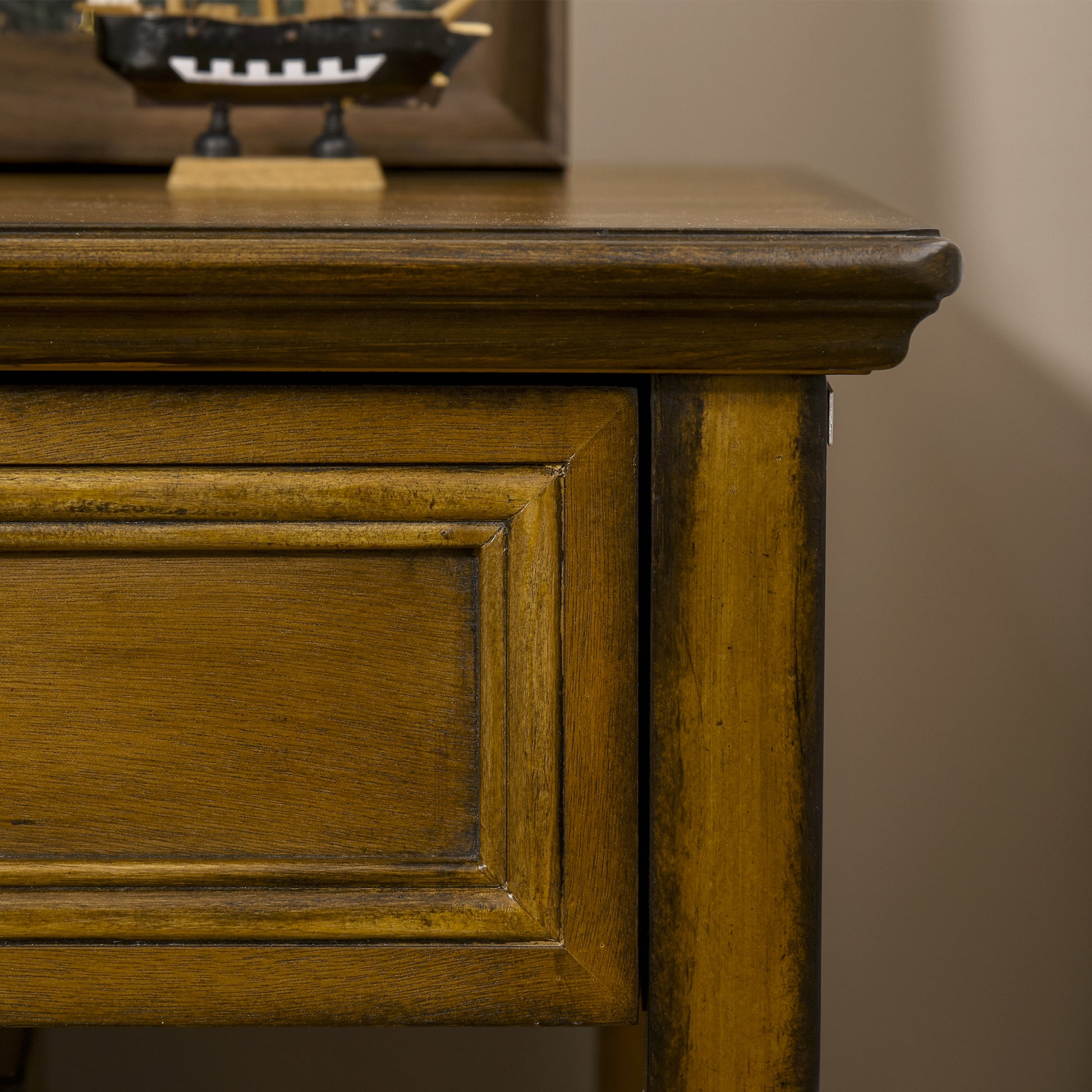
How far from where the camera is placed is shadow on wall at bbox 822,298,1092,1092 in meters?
0.81

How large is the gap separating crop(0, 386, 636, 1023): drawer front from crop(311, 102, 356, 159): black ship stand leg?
362mm

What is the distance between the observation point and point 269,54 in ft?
2.00

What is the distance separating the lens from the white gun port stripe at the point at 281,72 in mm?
609

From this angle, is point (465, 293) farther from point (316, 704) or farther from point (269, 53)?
point (269, 53)

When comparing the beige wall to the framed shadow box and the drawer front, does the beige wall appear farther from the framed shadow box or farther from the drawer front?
the drawer front

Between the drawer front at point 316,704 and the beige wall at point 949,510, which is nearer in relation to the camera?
the drawer front at point 316,704

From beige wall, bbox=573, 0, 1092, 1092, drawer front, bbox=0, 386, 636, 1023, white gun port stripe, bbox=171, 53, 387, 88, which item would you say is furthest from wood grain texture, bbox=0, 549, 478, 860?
beige wall, bbox=573, 0, 1092, 1092

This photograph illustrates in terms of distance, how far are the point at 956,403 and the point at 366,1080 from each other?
631 mm

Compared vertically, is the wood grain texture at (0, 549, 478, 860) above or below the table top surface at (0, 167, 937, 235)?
below

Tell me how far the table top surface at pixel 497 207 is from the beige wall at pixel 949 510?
0.56ft

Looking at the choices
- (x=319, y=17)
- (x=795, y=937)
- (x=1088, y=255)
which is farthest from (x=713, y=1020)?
(x=1088, y=255)

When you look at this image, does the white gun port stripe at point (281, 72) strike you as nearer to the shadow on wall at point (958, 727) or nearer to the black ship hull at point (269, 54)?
the black ship hull at point (269, 54)

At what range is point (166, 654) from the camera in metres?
0.34

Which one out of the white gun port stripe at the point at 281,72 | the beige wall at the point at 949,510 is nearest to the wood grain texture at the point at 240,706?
the white gun port stripe at the point at 281,72
